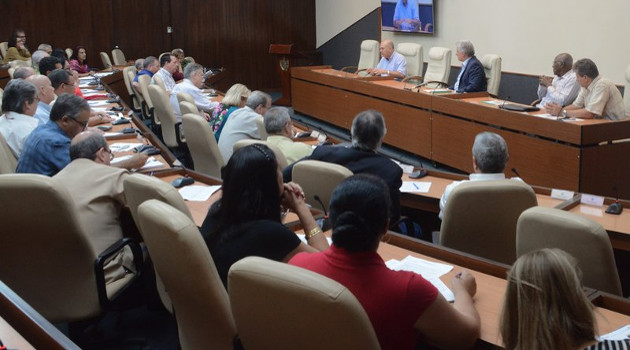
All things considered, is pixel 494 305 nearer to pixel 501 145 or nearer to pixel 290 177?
pixel 501 145

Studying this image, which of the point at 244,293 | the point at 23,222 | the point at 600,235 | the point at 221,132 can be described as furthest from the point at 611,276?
the point at 221,132

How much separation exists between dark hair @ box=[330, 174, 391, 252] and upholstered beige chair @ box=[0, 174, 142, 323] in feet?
3.90

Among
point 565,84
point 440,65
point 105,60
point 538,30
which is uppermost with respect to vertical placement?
point 538,30

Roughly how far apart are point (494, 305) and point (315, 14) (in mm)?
12616

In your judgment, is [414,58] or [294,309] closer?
[294,309]

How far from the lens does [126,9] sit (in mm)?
13008

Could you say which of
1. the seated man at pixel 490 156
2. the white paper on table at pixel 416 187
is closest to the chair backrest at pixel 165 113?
the white paper on table at pixel 416 187

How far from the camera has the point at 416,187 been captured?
12.2 feet

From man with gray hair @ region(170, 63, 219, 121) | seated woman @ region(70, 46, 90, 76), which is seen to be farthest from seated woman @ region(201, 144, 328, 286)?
seated woman @ region(70, 46, 90, 76)

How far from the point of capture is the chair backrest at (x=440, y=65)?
831cm

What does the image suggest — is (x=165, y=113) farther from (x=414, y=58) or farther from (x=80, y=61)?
(x=80, y=61)

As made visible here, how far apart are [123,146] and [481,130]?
10.4 ft

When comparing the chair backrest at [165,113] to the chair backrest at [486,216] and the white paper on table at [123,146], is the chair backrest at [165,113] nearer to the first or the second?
the white paper on table at [123,146]

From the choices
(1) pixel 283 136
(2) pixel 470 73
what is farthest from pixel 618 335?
(2) pixel 470 73
